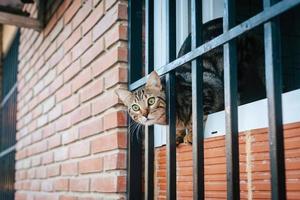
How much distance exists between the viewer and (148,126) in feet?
5.88

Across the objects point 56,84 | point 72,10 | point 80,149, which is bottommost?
point 80,149

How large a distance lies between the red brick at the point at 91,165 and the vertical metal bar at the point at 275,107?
1187mm

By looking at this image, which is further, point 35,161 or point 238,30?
point 35,161

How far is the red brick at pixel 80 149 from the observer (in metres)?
2.29

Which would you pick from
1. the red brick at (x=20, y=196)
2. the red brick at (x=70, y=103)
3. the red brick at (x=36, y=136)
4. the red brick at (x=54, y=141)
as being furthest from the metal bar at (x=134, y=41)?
the red brick at (x=20, y=196)

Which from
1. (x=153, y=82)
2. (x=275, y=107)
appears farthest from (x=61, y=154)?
(x=275, y=107)

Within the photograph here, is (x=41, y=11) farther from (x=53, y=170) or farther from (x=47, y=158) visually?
(x=53, y=170)

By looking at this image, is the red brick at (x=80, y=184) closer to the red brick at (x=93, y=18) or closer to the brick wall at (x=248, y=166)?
the brick wall at (x=248, y=166)

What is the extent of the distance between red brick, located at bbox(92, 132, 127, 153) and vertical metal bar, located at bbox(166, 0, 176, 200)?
41 centimetres

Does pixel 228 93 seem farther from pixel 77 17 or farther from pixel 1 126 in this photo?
pixel 1 126

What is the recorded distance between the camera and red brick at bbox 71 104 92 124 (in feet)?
7.59

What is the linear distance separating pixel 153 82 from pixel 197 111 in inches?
13.2

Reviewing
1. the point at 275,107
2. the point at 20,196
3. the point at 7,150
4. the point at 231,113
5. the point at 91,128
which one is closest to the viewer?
the point at 275,107

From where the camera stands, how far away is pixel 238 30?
1.23m
